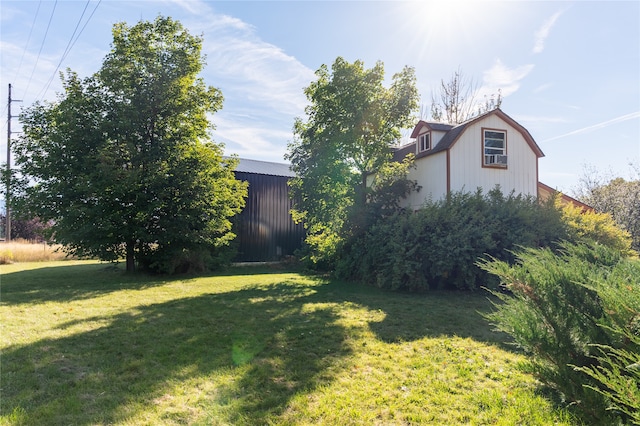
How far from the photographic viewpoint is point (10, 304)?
704 centimetres

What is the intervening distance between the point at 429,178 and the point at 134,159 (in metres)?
10.7

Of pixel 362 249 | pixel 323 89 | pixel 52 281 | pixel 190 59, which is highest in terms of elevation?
pixel 190 59

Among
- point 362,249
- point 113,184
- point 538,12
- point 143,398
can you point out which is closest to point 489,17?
point 538,12

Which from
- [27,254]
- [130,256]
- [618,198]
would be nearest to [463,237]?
[130,256]

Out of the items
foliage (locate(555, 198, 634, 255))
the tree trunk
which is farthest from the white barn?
the tree trunk

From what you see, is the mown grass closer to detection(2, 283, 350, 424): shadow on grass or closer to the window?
detection(2, 283, 350, 424): shadow on grass

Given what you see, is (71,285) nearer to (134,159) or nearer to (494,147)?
(134,159)

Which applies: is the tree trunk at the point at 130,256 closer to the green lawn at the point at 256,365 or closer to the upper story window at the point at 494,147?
the green lawn at the point at 256,365

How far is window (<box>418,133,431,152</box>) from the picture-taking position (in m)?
14.0

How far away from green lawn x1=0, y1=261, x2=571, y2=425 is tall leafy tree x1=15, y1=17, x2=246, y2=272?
14.8ft

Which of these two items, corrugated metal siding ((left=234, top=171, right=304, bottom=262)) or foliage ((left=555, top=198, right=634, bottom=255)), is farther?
corrugated metal siding ((left=234, top=171, right=304, bottom=262))

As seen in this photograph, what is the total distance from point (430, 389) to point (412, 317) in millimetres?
3253

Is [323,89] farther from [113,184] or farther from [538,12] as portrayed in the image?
[113,184]

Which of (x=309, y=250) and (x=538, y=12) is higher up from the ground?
(x=538, y=12)
